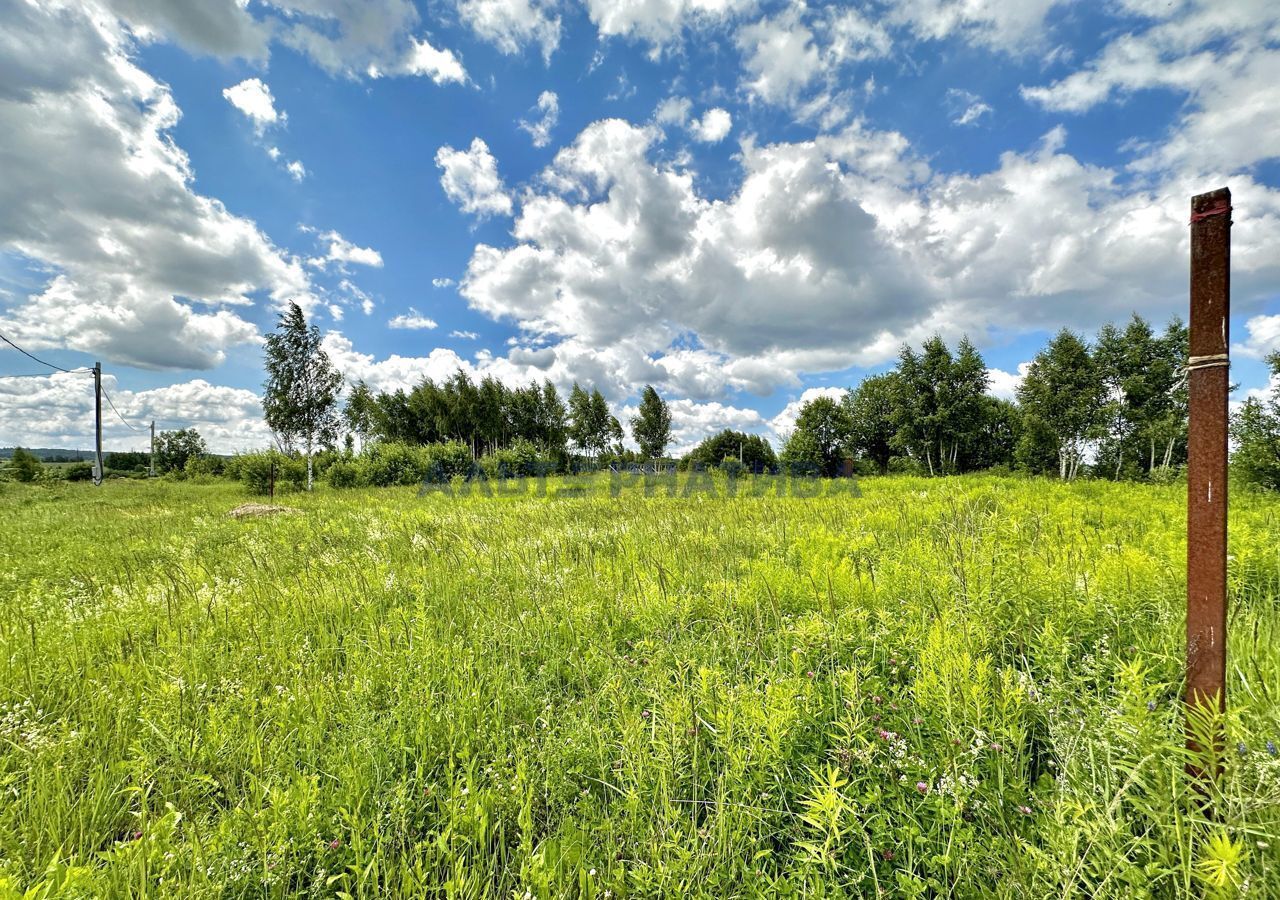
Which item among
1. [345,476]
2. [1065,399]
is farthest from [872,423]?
[345,476]

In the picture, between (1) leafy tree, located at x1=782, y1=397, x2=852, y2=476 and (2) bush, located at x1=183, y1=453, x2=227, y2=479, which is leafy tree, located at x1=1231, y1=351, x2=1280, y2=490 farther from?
(2) bush, located at x1=183, y1=453, x2=227, y2=479

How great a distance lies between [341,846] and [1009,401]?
227 ft

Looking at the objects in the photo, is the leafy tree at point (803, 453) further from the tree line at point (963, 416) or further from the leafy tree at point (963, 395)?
the leafy tree at point (963, 395)

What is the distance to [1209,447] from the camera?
5.88 ft

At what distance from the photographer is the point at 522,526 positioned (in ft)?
30.6

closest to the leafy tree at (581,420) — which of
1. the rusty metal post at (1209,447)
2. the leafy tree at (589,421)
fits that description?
the leafy tree at (589,421)

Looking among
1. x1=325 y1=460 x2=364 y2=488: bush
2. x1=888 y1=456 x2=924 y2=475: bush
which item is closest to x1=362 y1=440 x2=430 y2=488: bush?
x1=325 y1=460 x2=364 y2=488: bush

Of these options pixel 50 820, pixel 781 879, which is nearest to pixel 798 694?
pixel 781 879

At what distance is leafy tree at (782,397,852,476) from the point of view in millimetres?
41531

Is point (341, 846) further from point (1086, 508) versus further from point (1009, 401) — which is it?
point (1009, 401)

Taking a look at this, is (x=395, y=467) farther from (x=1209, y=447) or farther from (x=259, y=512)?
(x=1209, y=447)

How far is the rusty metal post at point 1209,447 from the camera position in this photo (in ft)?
5.78

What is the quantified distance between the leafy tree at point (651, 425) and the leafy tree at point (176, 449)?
61.8m

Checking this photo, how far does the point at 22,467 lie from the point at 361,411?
3168 centimetres
